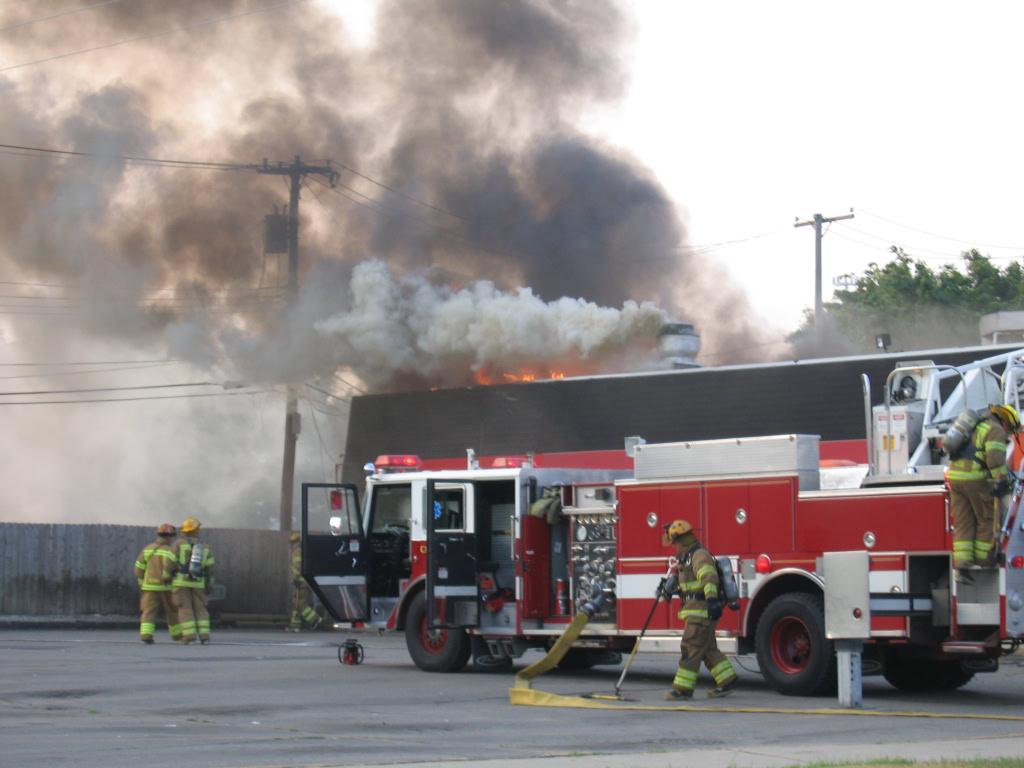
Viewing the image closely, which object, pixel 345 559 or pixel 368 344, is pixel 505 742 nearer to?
pixel 345 559

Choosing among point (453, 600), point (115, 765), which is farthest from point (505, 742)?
point (453, 600)

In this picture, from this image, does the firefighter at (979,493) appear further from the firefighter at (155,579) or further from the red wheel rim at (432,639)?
the firefighter at (155,579)

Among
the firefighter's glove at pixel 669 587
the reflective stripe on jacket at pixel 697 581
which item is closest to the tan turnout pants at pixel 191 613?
the firefighter's glove at pixel 669 587

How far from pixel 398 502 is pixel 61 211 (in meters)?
17.9

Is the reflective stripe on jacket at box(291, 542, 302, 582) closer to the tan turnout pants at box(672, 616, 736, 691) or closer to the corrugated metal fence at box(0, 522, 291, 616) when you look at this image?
the corrugated metal fence at box(0, 522, 291, 616)


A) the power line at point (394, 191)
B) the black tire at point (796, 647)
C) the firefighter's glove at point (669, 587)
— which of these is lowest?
the black tire at point (796, 647)

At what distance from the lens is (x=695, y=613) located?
39.2 ft

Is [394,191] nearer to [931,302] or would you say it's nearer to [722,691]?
[722,691]

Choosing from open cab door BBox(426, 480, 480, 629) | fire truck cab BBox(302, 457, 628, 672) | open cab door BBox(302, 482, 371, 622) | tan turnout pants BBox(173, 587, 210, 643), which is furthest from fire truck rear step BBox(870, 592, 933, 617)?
tan turnout pants BBox(173, 587, 210, 643)

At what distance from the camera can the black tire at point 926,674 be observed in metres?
13.2

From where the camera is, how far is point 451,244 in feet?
99.7

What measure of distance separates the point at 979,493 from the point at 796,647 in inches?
92.4

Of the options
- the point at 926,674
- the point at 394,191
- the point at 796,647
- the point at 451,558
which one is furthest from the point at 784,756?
the point at 394,191

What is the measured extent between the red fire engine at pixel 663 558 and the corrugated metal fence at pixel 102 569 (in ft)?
34.7
